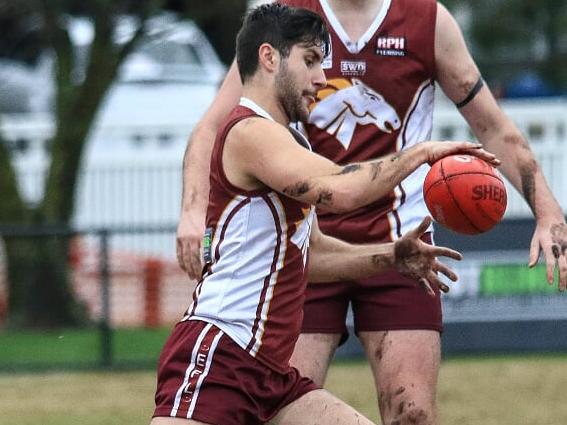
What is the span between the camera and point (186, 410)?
15.6 feet

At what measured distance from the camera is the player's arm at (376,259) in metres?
5.19

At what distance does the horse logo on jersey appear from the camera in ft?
19.0

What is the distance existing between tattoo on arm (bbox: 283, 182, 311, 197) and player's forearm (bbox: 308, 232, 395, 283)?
29.5 inches

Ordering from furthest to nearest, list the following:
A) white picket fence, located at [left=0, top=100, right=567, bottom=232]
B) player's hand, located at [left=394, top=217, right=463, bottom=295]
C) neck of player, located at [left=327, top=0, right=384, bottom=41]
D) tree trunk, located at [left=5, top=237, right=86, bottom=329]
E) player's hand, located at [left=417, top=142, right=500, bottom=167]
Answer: white picket fence, located at [left=0, top=100, right=567, bottom=232]
tree trunk, located at [left=5, top=237, right=86, bottom=329]
neck of player, located at [left=327, top=0, right=384, bottom=41]
player's hand, located at [left=394, top=217, right=463, bottom=295]
player's hand, located at [left=417, top=142, right=500, bottom=167]

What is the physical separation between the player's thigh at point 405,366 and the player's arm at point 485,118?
68 cm

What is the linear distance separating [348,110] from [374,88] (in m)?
0.14

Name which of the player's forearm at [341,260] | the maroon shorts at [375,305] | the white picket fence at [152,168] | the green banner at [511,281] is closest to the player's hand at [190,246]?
the player's forearm at [341,260]

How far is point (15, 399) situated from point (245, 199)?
605cm

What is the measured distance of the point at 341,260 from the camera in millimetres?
5516

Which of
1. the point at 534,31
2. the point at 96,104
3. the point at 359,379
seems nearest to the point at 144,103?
the point at 96,104

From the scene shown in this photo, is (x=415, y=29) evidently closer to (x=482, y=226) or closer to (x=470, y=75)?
(x=470, y=75)

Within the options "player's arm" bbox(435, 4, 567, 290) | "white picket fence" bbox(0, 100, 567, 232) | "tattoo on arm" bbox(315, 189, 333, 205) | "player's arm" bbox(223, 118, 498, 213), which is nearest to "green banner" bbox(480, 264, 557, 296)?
"white picket fence" bbox(0, 100, 567, 232)

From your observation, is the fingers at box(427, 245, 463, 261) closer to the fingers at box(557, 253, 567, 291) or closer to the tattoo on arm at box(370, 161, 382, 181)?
the tattoo on arm at box(370, 161, 382, 181)

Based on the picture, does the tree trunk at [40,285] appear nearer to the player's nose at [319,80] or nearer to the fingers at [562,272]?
the fingers at [562,272]
